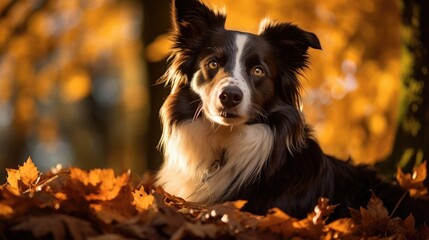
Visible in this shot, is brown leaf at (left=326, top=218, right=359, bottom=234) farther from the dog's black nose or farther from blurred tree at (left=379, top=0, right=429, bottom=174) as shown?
blurred tree at (left=379, top=0, right=429, bottom=174)

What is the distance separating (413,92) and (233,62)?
1.95 metres

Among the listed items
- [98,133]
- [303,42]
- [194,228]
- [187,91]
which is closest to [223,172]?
[187,91]

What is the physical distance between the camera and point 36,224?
8.33 feet

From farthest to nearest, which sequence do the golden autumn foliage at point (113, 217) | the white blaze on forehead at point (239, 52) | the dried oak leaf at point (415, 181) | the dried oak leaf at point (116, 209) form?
the white blaze on forehead at point (239, 52), the dried oak leaf at point (415, 181), the dried oak leaf at point (116, 209), the golden autumn foliage at point (113, 217)

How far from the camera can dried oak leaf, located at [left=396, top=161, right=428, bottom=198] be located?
418cm

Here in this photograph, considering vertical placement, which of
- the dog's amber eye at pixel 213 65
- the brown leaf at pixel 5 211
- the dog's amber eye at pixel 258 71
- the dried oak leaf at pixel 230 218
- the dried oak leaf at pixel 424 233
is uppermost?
the dog's amber eye at pixel 213 65

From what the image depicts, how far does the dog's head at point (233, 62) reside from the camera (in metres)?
4.32

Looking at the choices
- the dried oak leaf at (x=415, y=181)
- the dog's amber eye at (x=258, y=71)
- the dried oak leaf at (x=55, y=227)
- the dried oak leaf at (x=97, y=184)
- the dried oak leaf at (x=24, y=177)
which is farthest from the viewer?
the dog's amber eye at (x=258, y=71)

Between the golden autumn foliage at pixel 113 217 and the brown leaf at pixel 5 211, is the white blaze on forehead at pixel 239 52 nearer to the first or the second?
the golden autumn foliage at pixel 113 217

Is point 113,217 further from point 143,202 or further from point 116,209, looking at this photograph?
point 143,202

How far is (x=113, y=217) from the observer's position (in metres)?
2.76

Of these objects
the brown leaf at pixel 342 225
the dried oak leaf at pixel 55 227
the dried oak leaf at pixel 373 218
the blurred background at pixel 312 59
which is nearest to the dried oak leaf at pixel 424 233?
the dried oak leaf at pixel 373 218

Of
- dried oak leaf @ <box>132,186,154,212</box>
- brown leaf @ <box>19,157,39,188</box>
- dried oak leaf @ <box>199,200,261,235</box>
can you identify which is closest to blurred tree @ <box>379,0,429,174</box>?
dried oak leaf @ <box>199,200,261,235</box>

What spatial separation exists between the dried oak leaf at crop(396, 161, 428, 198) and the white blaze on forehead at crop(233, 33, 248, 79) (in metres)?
1.29
